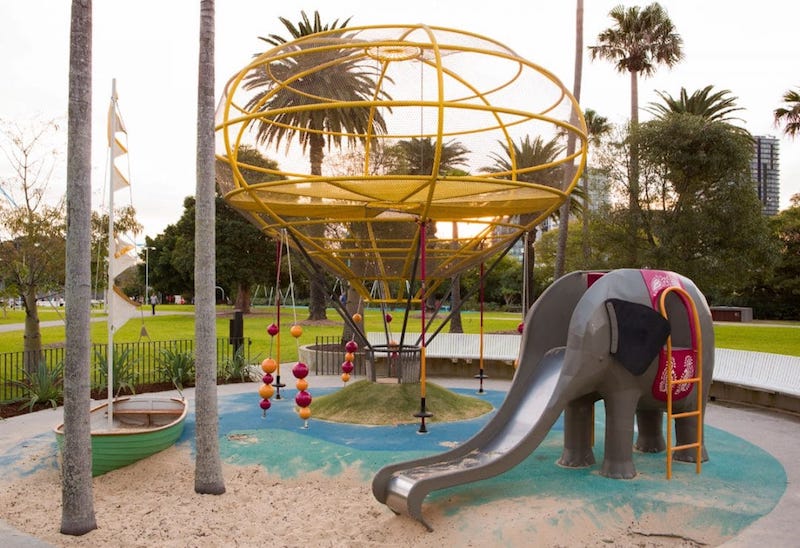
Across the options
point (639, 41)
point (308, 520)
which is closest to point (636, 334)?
point (308, 520)

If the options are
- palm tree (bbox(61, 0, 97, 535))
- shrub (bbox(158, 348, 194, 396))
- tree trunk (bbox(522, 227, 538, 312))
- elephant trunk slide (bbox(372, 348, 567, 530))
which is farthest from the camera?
shrub (bbox(158, 348, 194, 396))

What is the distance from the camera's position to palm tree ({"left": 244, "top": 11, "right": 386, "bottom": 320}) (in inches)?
432

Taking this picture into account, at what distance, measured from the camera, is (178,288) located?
59094mm

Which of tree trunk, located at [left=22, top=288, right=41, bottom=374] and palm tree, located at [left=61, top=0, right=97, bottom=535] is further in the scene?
tree trunk, located at [left=22, top=288, right=41, bottom=374]

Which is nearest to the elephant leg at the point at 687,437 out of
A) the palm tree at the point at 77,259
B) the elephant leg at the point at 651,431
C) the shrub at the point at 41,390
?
the elephant leg at the point at 651,431

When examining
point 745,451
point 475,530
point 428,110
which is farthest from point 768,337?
point 475,530

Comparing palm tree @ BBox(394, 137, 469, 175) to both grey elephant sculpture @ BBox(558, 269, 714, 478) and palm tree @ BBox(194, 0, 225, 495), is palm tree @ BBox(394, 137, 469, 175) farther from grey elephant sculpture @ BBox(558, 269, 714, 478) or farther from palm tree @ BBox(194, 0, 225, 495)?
palm tree @ BBox(194, 0, 225, 495)

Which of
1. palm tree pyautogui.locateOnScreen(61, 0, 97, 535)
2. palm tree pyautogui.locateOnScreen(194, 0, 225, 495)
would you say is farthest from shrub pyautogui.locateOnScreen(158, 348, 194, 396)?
palm tree pyautogui.locateOnScreen(61, 0, 97, 535)

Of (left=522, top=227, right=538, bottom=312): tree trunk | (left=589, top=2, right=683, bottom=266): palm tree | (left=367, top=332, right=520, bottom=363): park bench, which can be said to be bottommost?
(left=367, top=332, right=520, bottom=363): park bench

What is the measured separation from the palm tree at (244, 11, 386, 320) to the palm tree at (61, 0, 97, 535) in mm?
4333

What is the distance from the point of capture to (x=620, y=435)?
804 centimetres

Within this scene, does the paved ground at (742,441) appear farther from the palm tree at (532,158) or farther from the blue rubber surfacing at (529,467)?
the palm tree at (532,158)

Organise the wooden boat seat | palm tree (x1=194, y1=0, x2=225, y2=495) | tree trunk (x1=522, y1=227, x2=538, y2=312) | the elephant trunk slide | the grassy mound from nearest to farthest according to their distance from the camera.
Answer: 1. the elephant trunk slide
2. palm tree (x1=194, y1=0, x2=225, y2=495)
3. the wooden boat seat
4. the grassy mound
5. tree trunk (x1=522, y1=227, x2=538, y2=312)

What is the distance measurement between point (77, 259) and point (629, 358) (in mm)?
5732
